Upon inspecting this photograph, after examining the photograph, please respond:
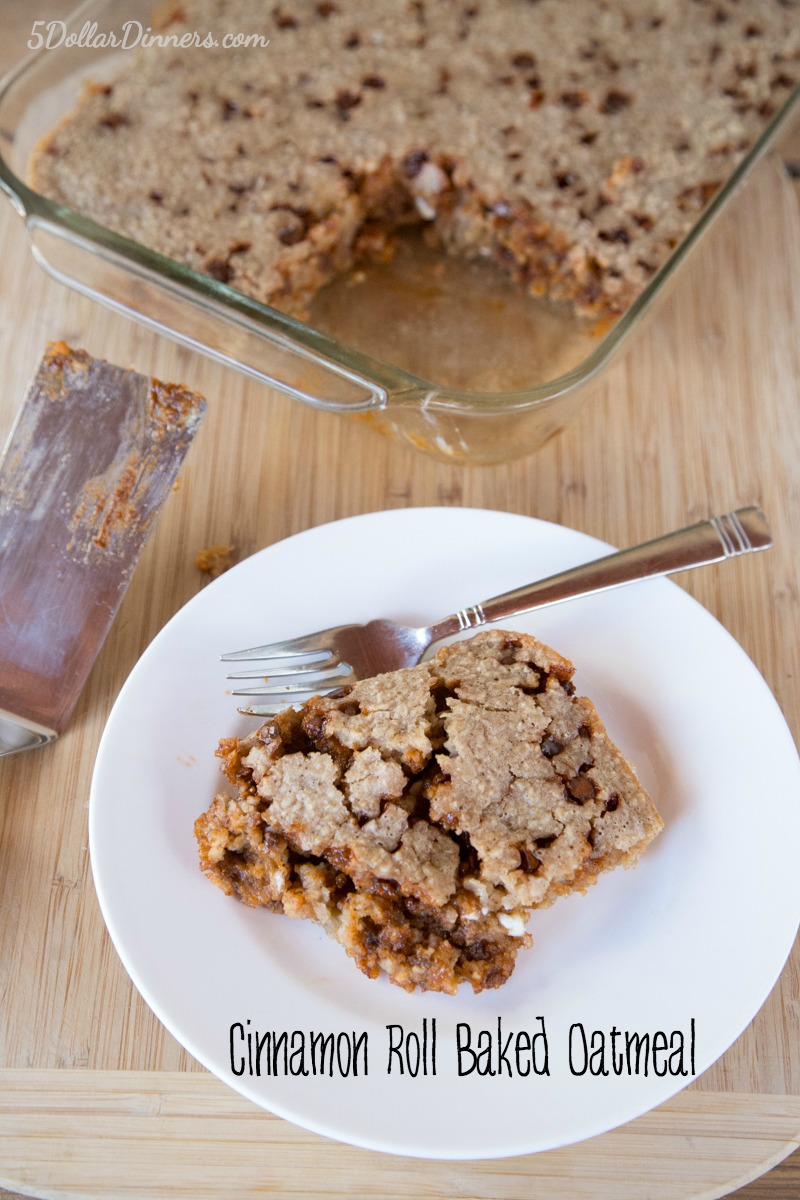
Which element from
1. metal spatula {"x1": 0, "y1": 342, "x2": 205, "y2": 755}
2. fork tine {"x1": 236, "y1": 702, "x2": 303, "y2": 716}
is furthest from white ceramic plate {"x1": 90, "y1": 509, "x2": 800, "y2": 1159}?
metal spatula {"x1": 0, "y1": 342, "x2": 205, "y2": 755}

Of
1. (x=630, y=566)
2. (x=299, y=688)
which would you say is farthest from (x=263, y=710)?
(x=630, y=566)

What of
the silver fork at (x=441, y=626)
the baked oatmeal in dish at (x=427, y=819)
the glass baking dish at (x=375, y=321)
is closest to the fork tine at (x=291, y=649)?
the silver fork at (x=441, y=626)

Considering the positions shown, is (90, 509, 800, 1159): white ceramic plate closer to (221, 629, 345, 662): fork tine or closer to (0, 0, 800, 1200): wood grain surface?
(221, 629, 345, 662): fork tine

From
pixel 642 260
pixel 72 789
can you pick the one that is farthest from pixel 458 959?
pixel 642 260

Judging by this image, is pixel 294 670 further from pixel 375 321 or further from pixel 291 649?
pixel 375 321

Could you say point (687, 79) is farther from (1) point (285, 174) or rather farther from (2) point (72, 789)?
(2) point (72, 789)

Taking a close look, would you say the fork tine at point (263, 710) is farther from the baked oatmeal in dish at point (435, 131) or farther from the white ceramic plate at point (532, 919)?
the baked oatmeal in dish at point (435, 131)
